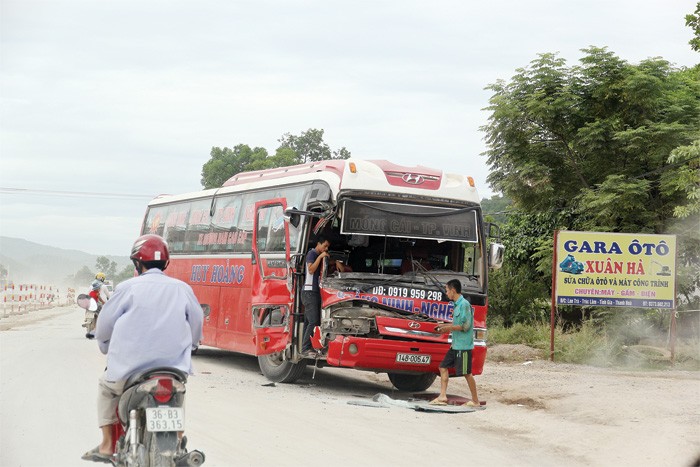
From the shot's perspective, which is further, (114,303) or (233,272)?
(233,272)

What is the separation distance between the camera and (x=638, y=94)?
24.6 m

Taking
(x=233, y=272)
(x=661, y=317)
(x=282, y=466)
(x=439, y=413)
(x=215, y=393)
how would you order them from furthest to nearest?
(x=661, y=317), (x=233, y=272), (x=215, y=393), (x=439, y=413), (x=282, y=466)

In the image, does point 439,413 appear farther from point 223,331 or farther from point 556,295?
point 556,295

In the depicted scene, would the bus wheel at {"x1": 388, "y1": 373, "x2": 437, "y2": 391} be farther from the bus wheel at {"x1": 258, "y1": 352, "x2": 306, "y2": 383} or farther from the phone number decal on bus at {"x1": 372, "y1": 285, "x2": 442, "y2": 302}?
the phone number decal on bus at {"x1": 372, "y1": 285, "x2": 442, "y2": 302}

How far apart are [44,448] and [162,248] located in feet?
11.0

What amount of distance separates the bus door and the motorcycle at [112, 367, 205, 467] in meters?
8.12

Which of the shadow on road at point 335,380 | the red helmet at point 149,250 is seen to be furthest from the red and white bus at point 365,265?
the red helmet at point 149,250

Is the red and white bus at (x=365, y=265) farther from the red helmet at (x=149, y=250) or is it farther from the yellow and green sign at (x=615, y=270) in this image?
the red helmet at (x=149, y=250)

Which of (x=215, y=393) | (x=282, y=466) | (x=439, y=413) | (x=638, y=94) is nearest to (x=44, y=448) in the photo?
(x=282, y=466)

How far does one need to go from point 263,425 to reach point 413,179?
5.34 metres

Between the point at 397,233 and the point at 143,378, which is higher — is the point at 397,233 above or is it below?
above

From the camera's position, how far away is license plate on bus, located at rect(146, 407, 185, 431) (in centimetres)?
552

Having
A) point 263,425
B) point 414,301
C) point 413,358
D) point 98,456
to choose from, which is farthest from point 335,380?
point 98,456

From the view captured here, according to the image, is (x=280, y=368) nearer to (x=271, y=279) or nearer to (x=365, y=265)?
(x=271, y=279)
